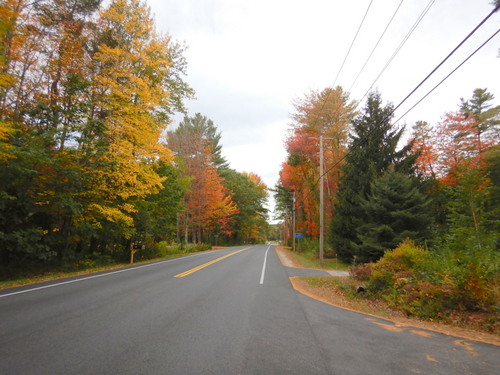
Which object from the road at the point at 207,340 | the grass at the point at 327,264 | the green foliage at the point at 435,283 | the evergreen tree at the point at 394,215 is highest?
the evergreen tree at the point at 394,215

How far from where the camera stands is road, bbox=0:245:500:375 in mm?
3100

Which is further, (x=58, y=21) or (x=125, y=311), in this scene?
(x=58, y=21)

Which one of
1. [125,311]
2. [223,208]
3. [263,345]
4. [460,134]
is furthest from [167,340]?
[223,208]

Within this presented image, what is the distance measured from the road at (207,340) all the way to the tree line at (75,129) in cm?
461

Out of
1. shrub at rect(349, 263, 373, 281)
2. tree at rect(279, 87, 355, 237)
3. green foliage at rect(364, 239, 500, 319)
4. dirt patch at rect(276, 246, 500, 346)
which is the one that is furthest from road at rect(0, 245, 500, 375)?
tree at rect(279, 87, 355, 237)

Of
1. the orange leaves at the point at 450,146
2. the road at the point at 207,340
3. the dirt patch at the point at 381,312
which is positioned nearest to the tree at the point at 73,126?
the road at the point at 207,340

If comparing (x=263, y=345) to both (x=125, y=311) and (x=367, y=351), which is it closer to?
(x=367, y=351)

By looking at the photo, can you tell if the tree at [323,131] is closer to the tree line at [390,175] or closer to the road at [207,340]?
the tree line at [390,175]

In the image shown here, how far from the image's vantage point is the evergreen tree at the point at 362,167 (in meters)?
16.1

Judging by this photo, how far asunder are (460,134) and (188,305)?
92.8 feet

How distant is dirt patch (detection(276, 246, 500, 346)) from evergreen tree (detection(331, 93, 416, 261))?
8.34 meters

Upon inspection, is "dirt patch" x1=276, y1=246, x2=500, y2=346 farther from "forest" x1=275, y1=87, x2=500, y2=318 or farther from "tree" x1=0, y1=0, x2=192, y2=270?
"tree" x1=0, y1=0, x2=192, y2=270

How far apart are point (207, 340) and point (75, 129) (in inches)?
451

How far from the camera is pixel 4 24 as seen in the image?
684cm
